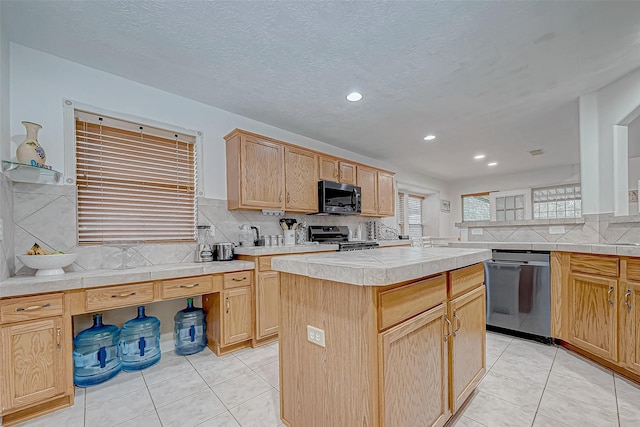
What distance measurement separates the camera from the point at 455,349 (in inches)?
58.9

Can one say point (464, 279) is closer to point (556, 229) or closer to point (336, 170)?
point (556, 229)

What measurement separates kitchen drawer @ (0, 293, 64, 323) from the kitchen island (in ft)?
4.94

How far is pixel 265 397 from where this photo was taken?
1859mm

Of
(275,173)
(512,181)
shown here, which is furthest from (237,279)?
(512,181)

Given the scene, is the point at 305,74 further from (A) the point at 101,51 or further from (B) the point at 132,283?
(B) the point at 132,283

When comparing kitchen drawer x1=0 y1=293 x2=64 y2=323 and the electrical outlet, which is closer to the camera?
the electrical outlet

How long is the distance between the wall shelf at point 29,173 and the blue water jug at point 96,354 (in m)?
1.11

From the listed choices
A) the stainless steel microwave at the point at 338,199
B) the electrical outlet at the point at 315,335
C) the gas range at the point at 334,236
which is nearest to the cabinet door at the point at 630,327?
the electrical outlet at the point at 315,335

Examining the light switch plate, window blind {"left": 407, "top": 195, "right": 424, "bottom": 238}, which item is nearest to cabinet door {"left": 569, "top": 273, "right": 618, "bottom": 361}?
the light switch plate

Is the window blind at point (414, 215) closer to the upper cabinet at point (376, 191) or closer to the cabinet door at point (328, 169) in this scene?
the upper cabinet at point (376, 191)

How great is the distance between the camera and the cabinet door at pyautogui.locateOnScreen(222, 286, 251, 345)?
2535 mm

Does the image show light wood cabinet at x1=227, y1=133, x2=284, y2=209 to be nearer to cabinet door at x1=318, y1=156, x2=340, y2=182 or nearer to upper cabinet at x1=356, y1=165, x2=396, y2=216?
cabinet door at x1=318, y1=156, x2=340, y2=182

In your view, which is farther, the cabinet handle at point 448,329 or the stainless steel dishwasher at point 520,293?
the stainless steel dishwasher at point 520,293

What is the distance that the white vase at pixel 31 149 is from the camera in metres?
1.95
